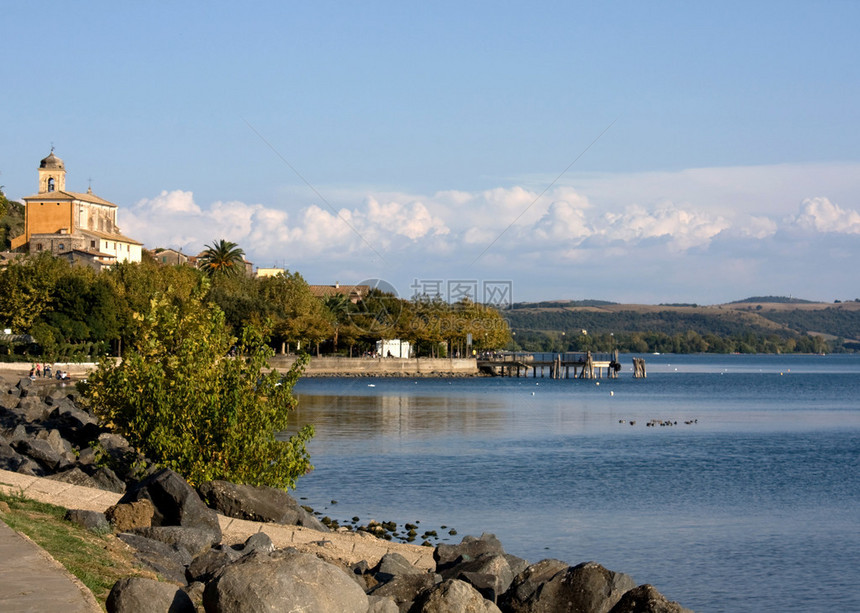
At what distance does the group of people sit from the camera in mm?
71562

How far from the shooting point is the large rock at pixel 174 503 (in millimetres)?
16875

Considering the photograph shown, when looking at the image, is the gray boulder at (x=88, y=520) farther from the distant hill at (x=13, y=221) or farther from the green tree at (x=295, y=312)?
the distant hill at (x=13, y=221)

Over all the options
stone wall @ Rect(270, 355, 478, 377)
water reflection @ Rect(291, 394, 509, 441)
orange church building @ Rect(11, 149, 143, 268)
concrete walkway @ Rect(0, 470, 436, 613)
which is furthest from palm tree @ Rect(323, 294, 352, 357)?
concrete walkway @ Rect(0, 470, 436, 613)

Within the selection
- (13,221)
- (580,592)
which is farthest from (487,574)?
(13,221)

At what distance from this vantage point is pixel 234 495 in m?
19.6

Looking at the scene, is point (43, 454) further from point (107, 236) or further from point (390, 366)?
point (107, 236)

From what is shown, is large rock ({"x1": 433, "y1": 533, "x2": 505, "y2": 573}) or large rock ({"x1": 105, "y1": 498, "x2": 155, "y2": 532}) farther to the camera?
large rock ({"x1": 433, "y1": 533, "x2": 505, "y2": 573})

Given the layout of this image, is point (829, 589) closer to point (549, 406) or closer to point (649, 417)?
point (649, 417)

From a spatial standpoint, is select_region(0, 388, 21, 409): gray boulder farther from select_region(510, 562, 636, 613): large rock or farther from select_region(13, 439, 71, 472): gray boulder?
select_region(510, 562, 636, 613): large rock

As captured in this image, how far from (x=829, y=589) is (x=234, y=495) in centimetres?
1163

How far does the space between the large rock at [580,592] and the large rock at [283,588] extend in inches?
172

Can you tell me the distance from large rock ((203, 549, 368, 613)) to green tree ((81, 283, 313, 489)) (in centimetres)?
1096

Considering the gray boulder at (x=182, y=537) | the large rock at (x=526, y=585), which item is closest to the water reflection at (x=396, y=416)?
the gray boulder at (x=182, y=537)

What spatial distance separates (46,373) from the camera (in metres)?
74.5
